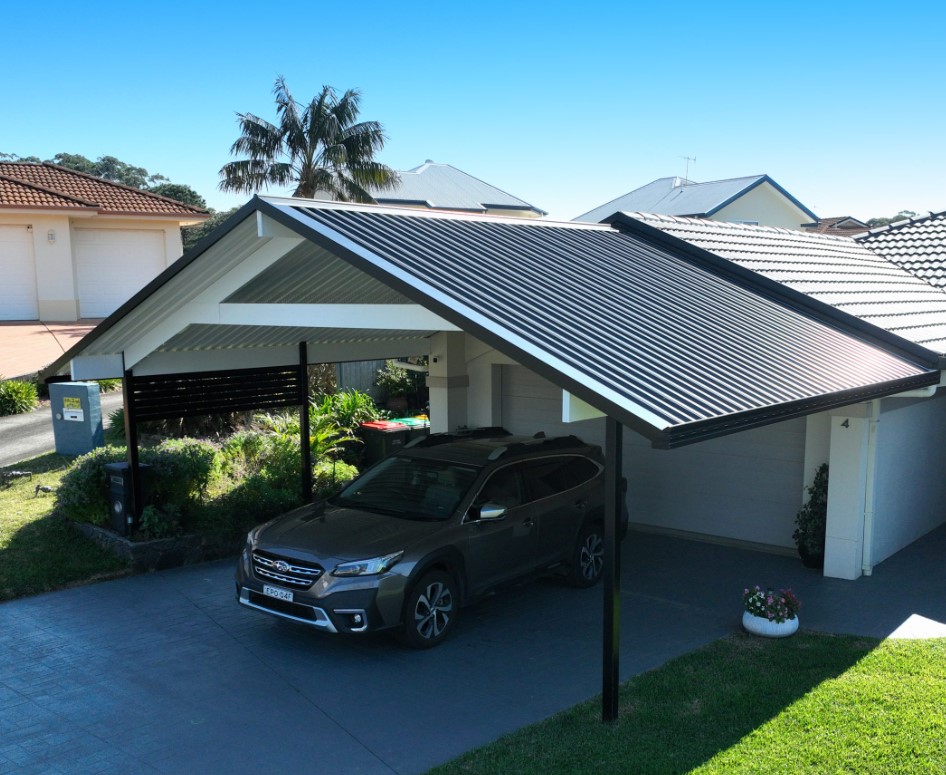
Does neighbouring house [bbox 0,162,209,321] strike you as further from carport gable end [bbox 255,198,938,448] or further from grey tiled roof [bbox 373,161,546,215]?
carport gable end [bbox 255,198,938,448]

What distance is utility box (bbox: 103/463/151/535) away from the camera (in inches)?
415

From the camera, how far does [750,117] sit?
3253 cm

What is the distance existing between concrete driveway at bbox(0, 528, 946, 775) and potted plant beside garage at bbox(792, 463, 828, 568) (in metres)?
0.22

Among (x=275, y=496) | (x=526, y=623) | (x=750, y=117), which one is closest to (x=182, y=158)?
(x=750, y=117)

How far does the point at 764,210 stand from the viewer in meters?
41.2

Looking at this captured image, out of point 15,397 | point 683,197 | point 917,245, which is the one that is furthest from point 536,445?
point 683,197

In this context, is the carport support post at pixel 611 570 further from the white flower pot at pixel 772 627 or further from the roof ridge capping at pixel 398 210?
the roof ridge capping at pixel 398 210

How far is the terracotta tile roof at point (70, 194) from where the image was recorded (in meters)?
28.3

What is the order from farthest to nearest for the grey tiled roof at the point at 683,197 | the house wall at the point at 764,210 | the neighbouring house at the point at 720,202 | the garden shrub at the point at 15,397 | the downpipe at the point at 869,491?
the house wall at the point at 764,210 → the neighbouring house at the point at 720,202 → the grey tiled roof at the point at 683,197 → the garden shrub at the point at 15,397 → the downpipe at the point at 869,491

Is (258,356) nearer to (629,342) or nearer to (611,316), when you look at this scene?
(611,316)

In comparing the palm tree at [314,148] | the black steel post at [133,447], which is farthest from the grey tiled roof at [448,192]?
the black steel post at [133,447]

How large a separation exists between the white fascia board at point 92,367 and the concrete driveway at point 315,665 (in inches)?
97.1

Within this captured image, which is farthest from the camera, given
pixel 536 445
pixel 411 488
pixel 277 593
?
pixel 536 445

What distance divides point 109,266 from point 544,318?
90.6 feet
